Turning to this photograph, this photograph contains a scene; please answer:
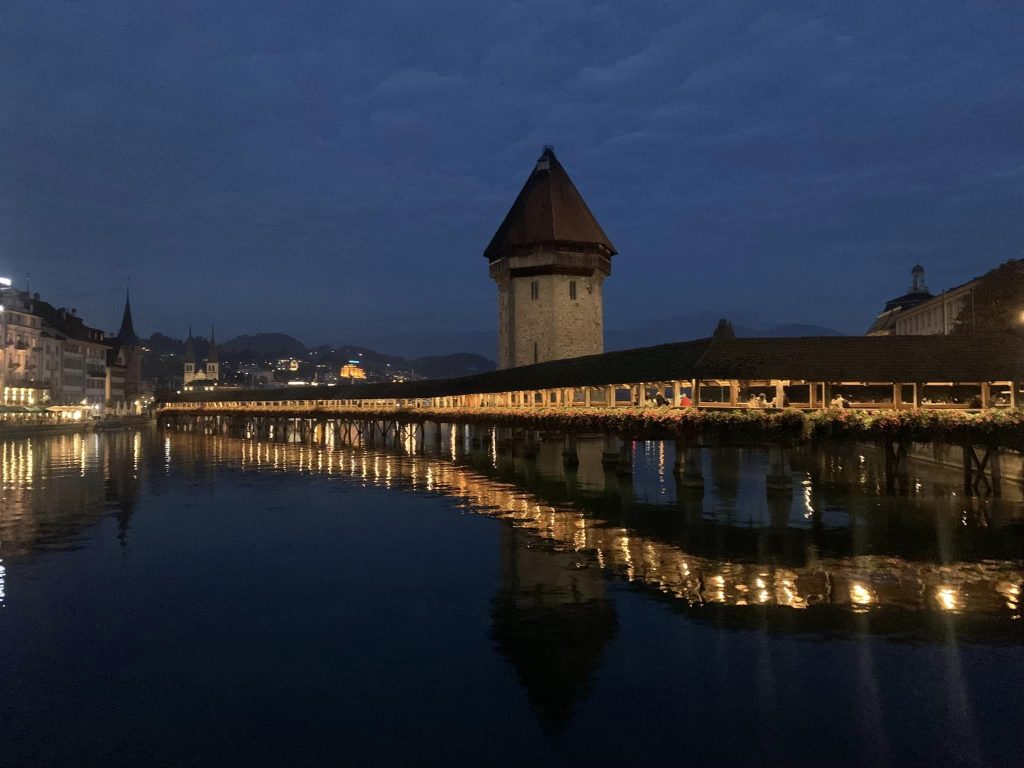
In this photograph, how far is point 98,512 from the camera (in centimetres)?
2491

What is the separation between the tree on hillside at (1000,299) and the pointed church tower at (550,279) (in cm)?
2776

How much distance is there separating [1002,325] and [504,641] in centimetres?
4905

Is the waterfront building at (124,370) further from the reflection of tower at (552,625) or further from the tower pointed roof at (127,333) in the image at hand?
the reflection of tower at (552,625)

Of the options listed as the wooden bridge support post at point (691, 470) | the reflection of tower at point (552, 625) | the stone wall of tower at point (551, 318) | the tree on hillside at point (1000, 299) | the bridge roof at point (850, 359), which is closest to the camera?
the reflection of tower at point (552, 625)

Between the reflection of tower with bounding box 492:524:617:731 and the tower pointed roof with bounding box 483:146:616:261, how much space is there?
48.7 m

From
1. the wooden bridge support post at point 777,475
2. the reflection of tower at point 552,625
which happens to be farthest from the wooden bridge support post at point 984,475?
the reflection of tower at point 552,625

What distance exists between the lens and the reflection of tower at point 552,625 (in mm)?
9375

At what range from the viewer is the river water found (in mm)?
8062

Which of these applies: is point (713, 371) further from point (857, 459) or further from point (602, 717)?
point (857, 459)

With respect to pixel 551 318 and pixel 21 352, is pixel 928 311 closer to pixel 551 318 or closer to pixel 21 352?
pixel 551 318

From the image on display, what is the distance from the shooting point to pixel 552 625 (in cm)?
1173

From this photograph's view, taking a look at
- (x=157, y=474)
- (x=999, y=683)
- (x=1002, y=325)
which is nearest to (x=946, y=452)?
(x=1002, y=325)

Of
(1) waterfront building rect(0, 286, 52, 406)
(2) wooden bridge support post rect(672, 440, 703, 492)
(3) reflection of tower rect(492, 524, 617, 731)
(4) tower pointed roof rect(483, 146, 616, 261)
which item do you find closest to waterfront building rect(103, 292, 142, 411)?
(1) waterfront building rect(0, 286, 52, 406)

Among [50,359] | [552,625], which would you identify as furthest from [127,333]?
[552,625]
